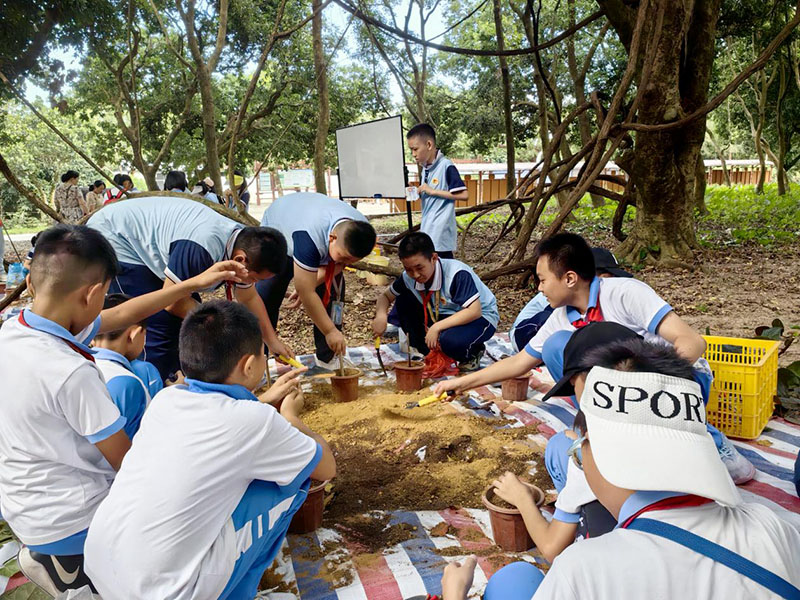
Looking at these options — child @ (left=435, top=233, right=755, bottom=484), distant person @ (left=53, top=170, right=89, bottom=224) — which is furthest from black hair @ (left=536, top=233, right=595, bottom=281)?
distant person @ (left=53, top=170, right=89, bottom=224)

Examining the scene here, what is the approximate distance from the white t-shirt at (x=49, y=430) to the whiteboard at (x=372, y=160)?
402 cm

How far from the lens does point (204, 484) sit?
149 centimetres

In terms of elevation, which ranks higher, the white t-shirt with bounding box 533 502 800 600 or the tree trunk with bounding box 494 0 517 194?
the tree trunk with bounding box 494 0 517 194

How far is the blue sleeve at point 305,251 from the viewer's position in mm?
3572

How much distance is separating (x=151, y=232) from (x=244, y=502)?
2014mm

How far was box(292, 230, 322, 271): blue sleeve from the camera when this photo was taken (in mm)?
3572

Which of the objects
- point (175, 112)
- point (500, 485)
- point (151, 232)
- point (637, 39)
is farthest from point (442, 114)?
point (500, 485)

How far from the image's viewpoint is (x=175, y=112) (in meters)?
13.2

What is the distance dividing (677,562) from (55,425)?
1.57m

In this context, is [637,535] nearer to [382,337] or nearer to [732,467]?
[732,467]

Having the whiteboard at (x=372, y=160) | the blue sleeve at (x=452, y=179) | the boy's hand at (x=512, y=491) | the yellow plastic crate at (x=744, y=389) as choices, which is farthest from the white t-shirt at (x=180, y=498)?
the whiteboard at (x=372, y=160)

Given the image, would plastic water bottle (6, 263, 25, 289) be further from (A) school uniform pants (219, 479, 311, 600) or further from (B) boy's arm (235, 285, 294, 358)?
(A) school uniform pants (219, 479, 311, 600)

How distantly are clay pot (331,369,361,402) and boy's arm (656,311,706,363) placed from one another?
1.74m

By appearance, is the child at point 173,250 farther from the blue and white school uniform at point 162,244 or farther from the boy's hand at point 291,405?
the boy's hand at point 291,405
